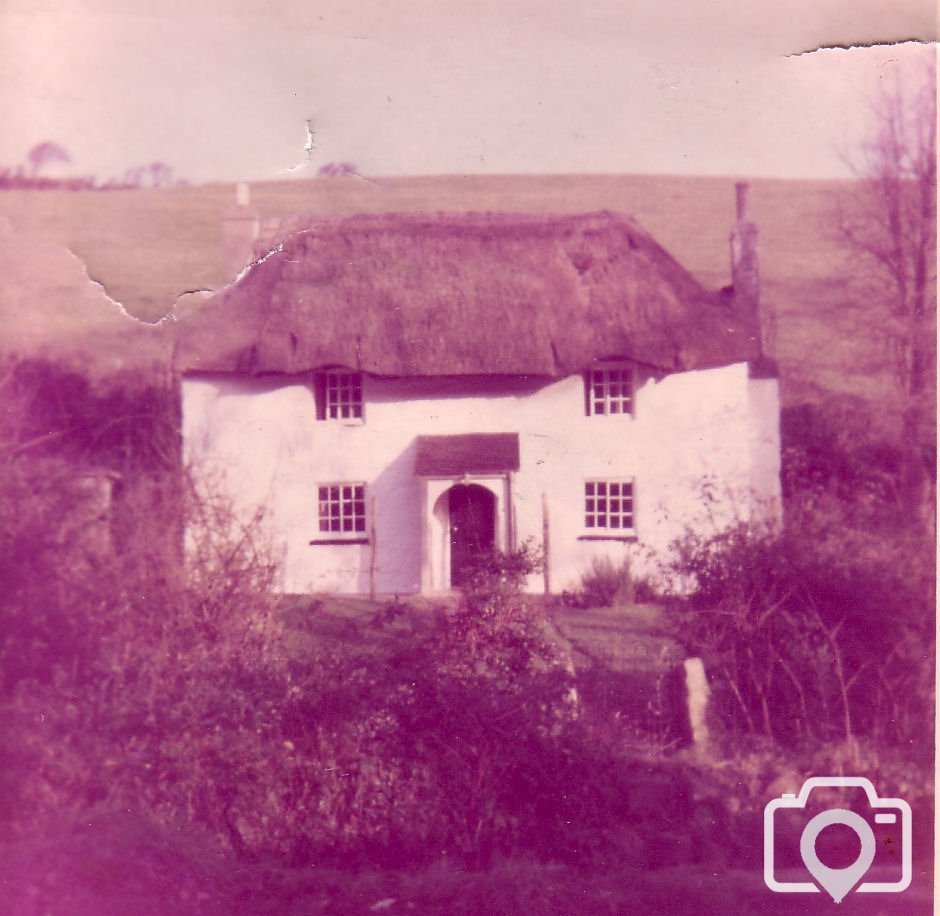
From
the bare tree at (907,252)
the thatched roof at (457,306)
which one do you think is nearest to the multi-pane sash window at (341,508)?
the thatched roof at (457,306)

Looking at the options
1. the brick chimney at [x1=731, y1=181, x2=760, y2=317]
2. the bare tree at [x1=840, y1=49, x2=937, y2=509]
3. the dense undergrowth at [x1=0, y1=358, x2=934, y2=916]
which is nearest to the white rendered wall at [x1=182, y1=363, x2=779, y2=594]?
the dense undergrowth at [x1=0, y1=358, x2=934, y2=916]

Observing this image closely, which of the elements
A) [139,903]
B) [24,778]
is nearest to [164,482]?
[24,778]

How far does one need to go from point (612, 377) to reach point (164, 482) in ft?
6.29

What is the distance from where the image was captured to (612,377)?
4.45m

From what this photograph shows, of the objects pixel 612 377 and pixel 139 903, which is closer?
pixel 139 903

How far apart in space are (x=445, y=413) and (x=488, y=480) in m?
0.33

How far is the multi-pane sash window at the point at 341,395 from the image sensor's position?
445 centimetres

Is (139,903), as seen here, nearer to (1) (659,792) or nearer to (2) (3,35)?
(1) (659,792)

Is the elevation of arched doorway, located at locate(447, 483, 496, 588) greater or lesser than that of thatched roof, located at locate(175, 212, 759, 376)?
lesser

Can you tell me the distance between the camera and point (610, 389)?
14.5 feet

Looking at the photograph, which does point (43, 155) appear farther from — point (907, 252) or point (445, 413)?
point (907, 252)

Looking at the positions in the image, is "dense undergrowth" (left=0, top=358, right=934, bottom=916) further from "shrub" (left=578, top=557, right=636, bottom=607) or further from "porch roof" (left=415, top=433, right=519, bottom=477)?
"porch roof" (left=415, top=433, right=519, bottom=477)

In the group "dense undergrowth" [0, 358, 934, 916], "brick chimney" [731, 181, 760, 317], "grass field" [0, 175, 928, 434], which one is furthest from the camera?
"brick chimney" [731, 181, 760, 317]

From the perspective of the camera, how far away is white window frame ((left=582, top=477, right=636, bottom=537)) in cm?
436
